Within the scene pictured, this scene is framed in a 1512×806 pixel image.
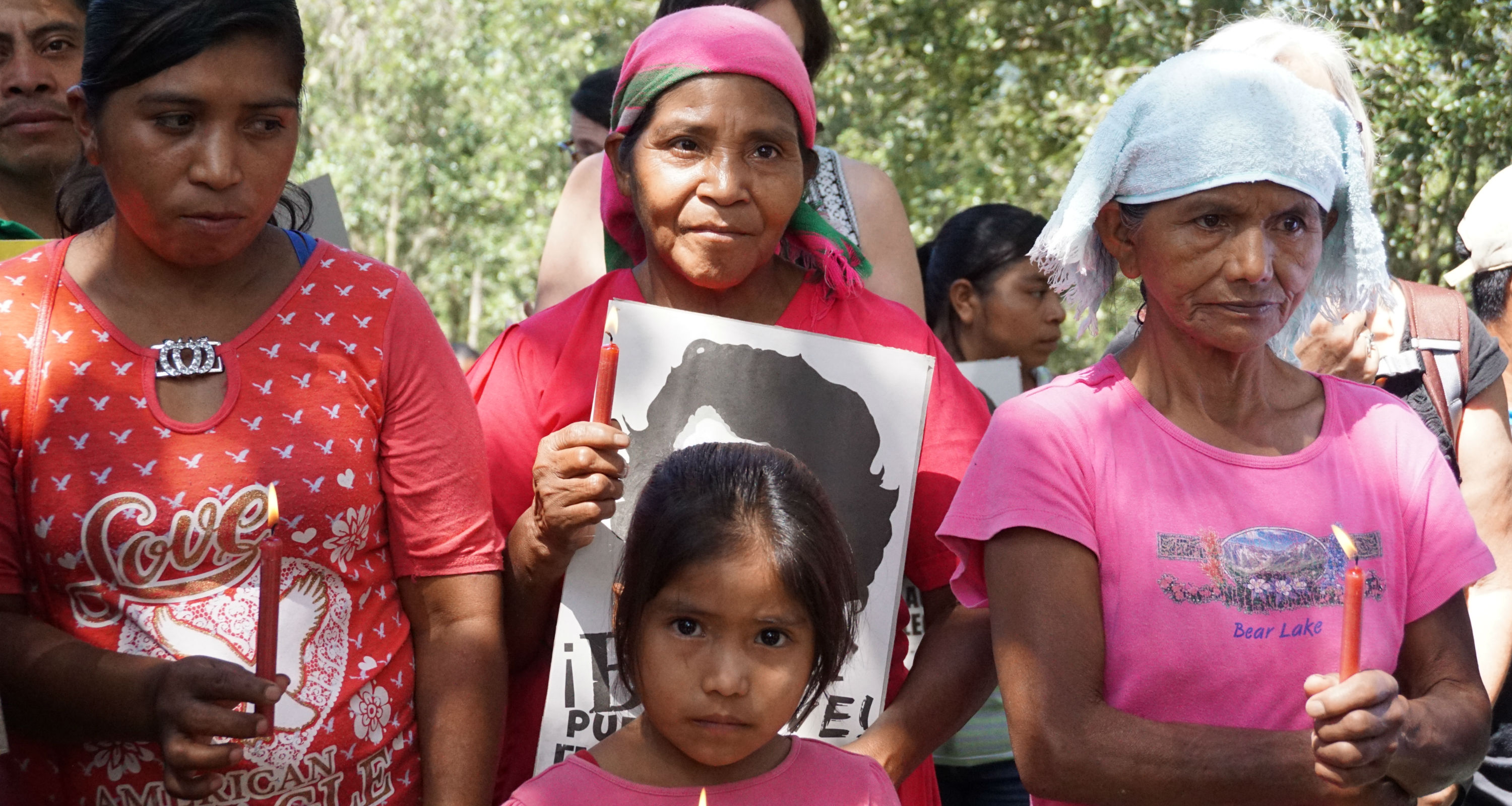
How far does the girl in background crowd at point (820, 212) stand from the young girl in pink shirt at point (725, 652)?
2.99 feet

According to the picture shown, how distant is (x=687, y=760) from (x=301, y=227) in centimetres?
141

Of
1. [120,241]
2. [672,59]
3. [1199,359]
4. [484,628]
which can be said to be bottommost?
[484,628]

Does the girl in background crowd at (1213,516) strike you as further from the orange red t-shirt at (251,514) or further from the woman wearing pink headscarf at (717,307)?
the orange red t-shirt at (251,514)

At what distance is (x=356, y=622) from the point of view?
233cm

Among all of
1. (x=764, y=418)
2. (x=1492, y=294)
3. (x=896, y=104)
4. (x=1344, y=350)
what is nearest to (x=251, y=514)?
(x=764, y=418)

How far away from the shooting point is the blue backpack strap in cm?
246

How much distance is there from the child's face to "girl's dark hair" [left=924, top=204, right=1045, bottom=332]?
3030 millimetres

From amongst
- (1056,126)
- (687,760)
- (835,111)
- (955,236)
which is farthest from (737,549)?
(835,111)

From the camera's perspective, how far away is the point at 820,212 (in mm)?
3168

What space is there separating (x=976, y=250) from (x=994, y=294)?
17 centimetres

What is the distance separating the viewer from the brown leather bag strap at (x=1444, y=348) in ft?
11.7

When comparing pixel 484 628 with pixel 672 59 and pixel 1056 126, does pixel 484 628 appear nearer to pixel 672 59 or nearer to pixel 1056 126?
pixel 672 59

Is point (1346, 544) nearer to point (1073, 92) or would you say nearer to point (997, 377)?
point (997, 377)

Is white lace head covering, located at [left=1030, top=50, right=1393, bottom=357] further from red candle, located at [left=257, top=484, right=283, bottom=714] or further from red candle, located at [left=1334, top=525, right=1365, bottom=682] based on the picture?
red candle, located at [left=257, top=484, right=283, bottom=714]
